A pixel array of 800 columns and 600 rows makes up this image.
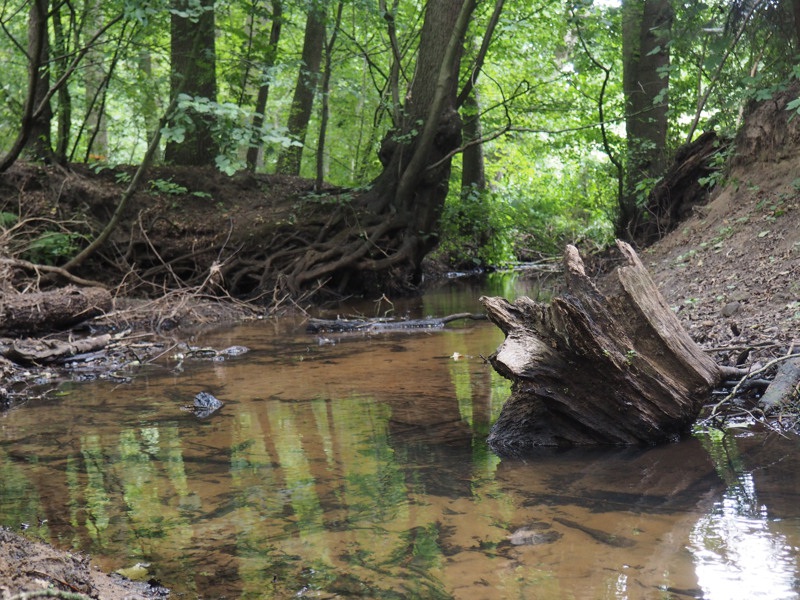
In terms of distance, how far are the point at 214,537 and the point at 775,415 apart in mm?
3391

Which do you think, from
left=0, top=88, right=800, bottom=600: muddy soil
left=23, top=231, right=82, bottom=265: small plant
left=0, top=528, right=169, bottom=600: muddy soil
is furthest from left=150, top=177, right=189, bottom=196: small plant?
left=0, top=528, right=169, bottom=600: muddy soil

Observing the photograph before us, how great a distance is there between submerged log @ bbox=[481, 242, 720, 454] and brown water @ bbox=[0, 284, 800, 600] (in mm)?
214

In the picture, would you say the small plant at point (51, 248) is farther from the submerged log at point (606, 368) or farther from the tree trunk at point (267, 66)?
the submerged log at point (606, 368)

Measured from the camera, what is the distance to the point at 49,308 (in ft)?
28.7

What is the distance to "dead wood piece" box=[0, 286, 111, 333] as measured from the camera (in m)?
8.30

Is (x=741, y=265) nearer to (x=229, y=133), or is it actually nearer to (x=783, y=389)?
(x=783, y=389)

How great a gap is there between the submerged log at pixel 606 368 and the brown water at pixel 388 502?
214 millimetres

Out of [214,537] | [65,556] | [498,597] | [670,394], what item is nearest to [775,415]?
[670,394]

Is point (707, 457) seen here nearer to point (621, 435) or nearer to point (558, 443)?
point (621, 435)

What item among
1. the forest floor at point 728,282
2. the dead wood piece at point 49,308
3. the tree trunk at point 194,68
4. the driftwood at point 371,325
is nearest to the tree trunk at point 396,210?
the tree trunk at point 194,68

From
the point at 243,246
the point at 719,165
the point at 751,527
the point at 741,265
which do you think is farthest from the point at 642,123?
the point at 751,527

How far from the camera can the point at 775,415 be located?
15.5ft

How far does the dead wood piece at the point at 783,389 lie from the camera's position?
15.4 feet

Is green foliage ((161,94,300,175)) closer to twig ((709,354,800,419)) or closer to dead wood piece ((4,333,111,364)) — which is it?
dead wood piece ((4,333,111,364))
